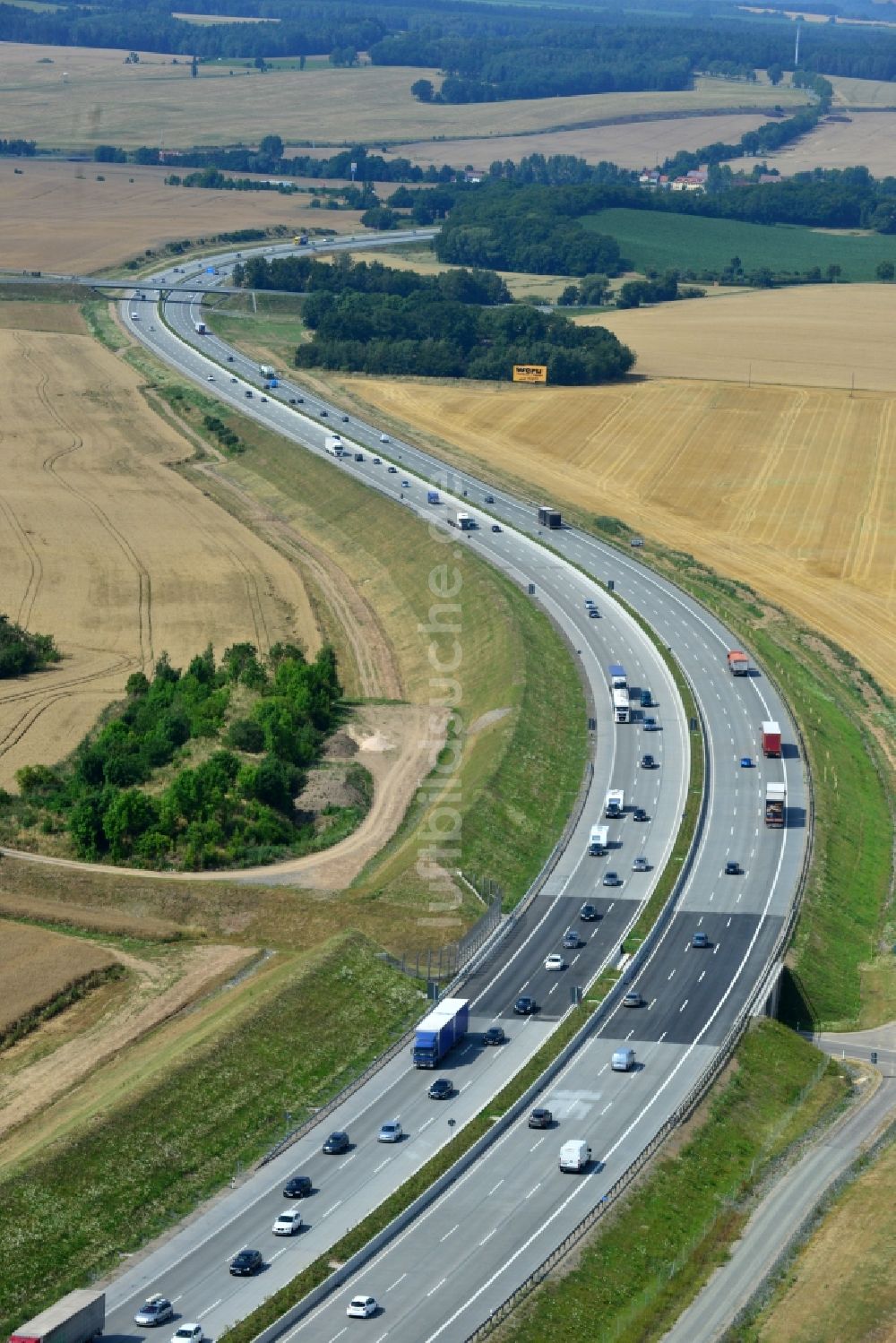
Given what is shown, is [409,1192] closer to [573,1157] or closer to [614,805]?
[573,1157]

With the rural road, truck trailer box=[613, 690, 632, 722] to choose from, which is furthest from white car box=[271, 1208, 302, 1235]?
truck trailer box=[613, 690, 632, 722]

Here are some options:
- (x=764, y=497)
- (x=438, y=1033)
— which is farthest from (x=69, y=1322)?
(x=764, y=497)

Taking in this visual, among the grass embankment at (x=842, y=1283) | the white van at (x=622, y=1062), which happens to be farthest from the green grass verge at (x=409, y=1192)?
the grass embankment at (x=842, y=1283)

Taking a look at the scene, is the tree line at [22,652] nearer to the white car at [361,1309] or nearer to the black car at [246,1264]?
the black car at [246,1264]

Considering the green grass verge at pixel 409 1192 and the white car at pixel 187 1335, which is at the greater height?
the white car at pixel 187 1335

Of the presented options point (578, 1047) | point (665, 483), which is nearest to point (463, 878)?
point (578, 1047)

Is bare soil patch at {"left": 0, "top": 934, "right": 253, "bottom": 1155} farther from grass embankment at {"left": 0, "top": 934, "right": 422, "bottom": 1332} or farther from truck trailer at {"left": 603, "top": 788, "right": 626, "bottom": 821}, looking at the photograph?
truck trailer at {"left": 603, "top": 788, "right": 626, "bottom": 821}
